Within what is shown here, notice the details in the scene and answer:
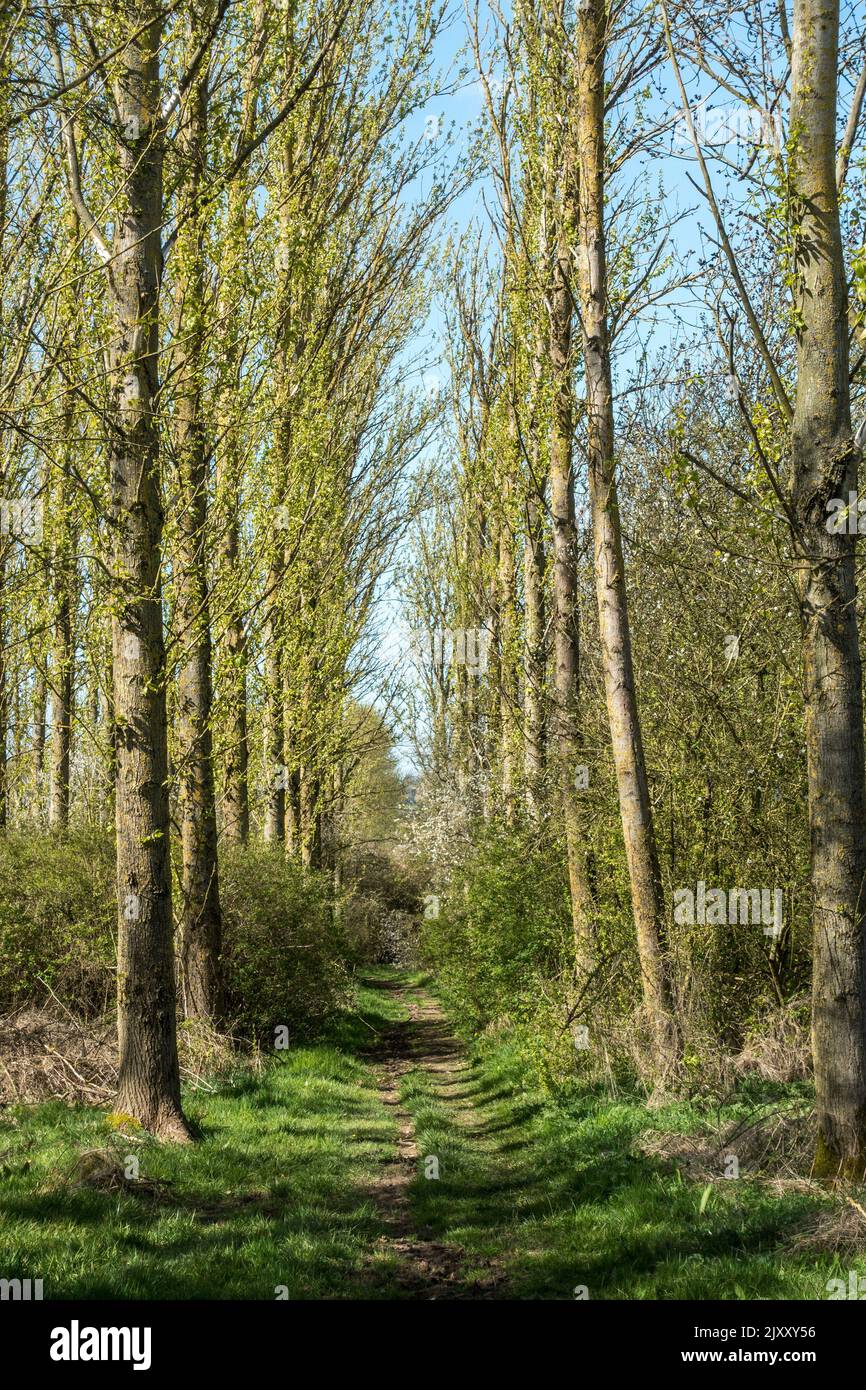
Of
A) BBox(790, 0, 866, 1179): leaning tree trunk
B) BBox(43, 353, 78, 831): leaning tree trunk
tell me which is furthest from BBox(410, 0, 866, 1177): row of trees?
BBox(43, 353, 78, 831): leaning tree trunk

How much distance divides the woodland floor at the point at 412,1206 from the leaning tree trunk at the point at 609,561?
1.18 meters

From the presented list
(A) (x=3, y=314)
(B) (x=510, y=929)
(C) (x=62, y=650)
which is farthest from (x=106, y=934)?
(A) (x=3, y=314)

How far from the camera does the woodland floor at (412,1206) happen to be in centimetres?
489

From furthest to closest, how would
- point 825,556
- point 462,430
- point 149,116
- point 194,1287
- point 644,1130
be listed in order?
1. point 462,430
2. point 149,116
3. point 644,1130
4. point 825,556
5. point 194,1287

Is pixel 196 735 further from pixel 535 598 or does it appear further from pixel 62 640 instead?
pixel 535 598

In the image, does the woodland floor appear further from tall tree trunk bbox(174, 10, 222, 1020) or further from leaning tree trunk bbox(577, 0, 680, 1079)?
tall tree trunk bbox(174, 10, 222, 1020)

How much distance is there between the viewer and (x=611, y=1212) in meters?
5.92

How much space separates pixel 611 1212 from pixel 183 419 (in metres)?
5.24

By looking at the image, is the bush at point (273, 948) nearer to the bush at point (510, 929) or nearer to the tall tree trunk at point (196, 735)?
the tall tree trunk at point (196, 735)

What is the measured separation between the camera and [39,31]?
605 cm

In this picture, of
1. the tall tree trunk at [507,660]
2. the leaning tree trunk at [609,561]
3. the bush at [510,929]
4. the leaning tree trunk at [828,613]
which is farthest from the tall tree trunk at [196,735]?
the leaning tree trunk at [828,613]
